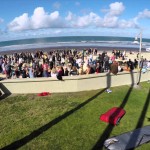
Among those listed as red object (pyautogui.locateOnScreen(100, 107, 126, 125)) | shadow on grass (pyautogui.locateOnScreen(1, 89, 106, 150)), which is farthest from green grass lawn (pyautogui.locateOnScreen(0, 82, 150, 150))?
red object (pyautogui.locateOnScreen(100, 107, 126, 125))

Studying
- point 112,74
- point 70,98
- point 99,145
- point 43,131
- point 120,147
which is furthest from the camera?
point 112,74

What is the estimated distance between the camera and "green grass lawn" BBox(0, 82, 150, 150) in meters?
13.6

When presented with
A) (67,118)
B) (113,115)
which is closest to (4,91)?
(67,118)

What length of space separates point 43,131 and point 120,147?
15.6ft

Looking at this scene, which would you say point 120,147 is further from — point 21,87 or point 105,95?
point 21,87

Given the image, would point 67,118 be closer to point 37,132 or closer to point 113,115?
point 37,132

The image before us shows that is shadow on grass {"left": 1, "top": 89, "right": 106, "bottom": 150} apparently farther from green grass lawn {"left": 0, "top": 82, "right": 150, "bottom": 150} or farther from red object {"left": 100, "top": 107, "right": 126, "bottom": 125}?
red object {"left": 100, "top": 107, "right": 126, "bottom": 125}

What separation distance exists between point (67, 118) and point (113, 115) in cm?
307

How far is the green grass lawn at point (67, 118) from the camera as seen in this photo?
13.6 meters

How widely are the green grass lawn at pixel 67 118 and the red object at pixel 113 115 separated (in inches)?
13.2

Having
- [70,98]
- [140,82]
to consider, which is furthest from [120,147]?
[140,82]

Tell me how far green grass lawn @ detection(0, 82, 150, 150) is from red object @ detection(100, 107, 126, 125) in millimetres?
336

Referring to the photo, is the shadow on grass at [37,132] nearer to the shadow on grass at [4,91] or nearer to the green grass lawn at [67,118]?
the green grass lawn at [67,118]

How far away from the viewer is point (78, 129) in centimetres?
1493
